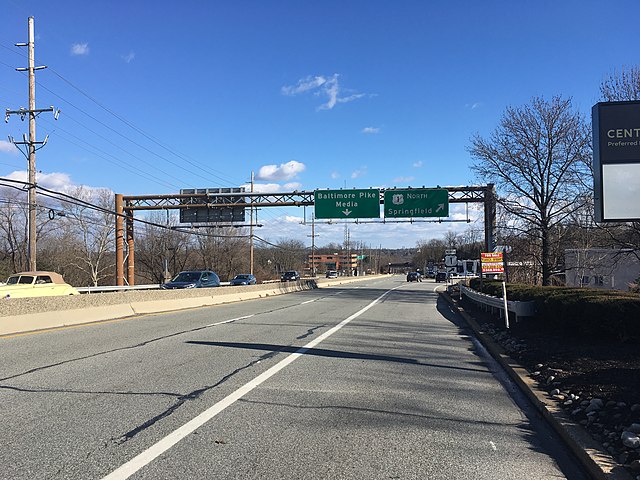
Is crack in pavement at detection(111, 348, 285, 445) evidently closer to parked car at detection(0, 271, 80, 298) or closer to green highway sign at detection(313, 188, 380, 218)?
parked car at detection(0, 271, 80, 298)

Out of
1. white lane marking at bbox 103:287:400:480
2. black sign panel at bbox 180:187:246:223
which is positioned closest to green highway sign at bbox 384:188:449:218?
black sign panel at bbox 180:187:246:223

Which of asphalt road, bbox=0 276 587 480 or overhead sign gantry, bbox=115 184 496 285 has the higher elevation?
overhead sign gantry, bbox=115 184 496 285

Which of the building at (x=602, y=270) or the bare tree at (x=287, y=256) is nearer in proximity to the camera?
the building at (x=602, y=270)

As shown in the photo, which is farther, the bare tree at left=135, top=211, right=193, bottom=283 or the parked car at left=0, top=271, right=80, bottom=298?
the bare tree at left=135, top=211, right=193, bottom=283

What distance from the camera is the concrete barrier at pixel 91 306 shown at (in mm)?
14406

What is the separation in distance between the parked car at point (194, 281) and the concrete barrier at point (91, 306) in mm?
1537

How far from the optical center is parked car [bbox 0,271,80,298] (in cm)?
1994

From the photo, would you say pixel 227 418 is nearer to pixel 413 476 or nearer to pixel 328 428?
pixel 328 428

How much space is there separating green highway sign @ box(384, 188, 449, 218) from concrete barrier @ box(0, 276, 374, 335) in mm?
13016

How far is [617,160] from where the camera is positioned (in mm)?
9812

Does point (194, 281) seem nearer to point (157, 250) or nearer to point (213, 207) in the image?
point (213, 207)

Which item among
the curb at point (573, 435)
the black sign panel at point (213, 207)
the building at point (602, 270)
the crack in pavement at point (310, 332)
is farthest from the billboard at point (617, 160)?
the black sign panel at point (213, 207)

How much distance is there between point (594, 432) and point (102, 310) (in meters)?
16.5

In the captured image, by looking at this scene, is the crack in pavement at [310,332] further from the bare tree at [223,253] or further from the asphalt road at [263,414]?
the bare tree at [223,253]
